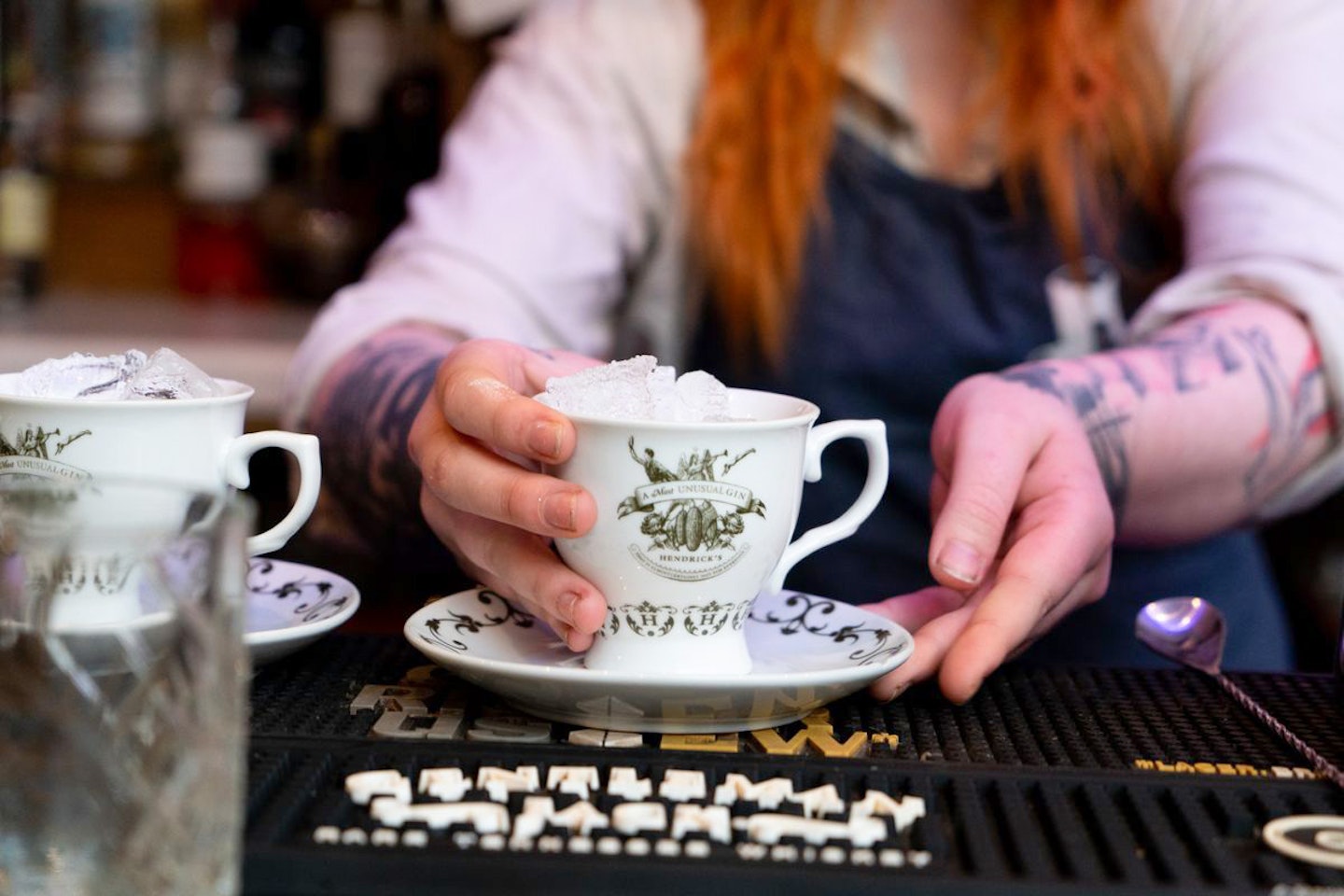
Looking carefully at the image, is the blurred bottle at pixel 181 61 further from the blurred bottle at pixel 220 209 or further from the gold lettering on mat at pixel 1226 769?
the gold lettering on mat at pixel 1226 769

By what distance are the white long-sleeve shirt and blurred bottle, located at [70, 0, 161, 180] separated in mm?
809

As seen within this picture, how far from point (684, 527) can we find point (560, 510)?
53mm

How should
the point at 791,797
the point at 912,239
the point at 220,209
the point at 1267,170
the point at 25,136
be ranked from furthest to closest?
the point at 220,209
the point at 25,136
the point at 912,239
the point at 1267,170
the point at 791,797

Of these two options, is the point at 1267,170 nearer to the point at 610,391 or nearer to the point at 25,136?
the point at 610,391

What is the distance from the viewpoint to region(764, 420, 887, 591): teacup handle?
675 millimetres

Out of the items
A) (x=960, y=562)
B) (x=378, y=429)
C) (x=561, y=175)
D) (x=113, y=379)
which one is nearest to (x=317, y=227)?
(x=561, y=175)

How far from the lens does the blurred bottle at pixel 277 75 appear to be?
6.75 ft

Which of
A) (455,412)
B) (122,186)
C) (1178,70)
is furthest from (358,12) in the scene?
(455,412)

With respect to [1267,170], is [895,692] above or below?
below

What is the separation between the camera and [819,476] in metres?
0.69

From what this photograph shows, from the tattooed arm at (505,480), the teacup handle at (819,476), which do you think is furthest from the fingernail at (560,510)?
the teacup handle at (819,476)

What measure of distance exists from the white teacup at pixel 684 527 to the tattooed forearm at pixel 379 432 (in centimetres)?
41

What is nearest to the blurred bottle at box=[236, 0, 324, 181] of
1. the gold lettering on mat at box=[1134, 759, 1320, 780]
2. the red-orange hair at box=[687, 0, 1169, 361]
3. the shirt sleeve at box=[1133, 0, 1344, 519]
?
the red-orange hair at box=[687, 0, 1169, 361]

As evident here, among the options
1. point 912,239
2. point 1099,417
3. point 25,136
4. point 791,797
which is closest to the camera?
point 791,797
